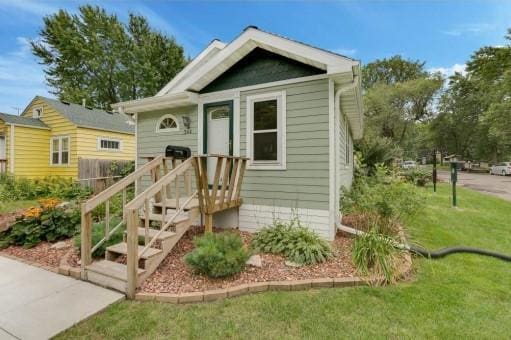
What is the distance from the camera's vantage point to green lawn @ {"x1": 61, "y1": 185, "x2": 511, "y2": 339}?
2324mm

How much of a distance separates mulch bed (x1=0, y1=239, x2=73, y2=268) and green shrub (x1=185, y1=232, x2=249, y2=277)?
2.34 metres

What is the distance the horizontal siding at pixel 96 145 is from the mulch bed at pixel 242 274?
1059 centimetres

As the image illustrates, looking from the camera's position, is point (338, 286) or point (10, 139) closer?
point (338, 286)

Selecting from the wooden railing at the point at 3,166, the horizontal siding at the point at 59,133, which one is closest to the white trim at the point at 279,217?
the horizontal siding at the point at 59,133

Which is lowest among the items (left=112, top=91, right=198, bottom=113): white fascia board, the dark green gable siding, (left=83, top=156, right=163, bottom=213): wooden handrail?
(left=83, top=156, right=163, bottom=213): wooden handrail

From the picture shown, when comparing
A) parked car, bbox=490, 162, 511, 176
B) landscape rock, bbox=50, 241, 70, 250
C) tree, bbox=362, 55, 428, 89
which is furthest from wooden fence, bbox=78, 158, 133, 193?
parked car, bbox=490, 162, 511, 176

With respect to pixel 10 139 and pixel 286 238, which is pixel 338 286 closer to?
pixel 286 238

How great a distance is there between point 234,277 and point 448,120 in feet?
124

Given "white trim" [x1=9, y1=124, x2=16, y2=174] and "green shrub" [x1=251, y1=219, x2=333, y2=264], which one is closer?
"green shrub" [x1=251, y1=219, x2=333, y2=264]

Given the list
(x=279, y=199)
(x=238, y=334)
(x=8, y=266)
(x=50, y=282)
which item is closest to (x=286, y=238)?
(x=279, y=199)

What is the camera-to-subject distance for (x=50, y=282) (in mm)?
3330

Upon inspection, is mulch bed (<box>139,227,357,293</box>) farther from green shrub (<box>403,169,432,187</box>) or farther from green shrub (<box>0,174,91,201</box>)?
green shrub (<box>0,174,91,201</box>)

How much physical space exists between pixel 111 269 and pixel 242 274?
1663 millimetres

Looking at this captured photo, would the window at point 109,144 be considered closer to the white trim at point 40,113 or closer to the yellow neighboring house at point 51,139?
the yellow neighboring house at point 51,139
